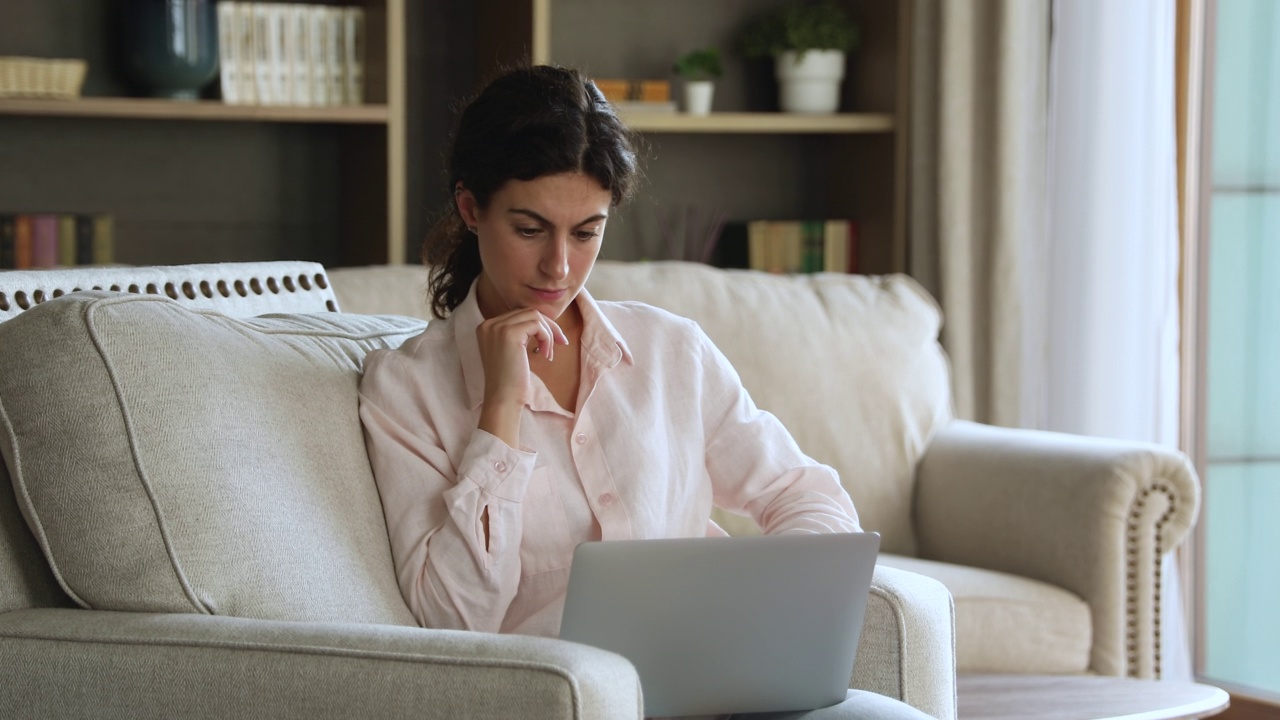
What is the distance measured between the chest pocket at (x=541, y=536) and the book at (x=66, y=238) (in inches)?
72.8

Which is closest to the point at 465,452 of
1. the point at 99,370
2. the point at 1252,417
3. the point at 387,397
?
the point at 387,397

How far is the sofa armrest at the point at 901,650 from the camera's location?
1.54 m

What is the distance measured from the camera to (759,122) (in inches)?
140

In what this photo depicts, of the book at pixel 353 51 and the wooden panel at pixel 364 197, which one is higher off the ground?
the book at pixel 353 51

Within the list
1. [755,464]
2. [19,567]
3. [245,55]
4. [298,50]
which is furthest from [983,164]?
[19,567]

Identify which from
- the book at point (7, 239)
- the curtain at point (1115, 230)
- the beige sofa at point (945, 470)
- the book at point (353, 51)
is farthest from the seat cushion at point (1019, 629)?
the book at point (7, 239)

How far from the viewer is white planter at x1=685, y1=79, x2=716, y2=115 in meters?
3.58

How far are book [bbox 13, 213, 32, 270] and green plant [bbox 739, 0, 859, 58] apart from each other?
5.72ft

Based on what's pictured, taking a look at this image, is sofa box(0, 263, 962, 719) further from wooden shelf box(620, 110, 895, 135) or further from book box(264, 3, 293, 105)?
wooden shelf box(620, 110, 895, 135)

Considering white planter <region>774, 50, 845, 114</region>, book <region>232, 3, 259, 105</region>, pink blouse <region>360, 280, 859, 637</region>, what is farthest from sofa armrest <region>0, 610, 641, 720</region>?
white planter <region>774, 50, 845, 114</region>

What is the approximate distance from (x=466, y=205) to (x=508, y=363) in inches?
8.5

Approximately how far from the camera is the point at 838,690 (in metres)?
1.37

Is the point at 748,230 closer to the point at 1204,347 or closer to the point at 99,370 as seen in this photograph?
the point at 1204,347

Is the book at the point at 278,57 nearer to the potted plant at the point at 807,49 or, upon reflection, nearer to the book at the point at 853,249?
the potted plant at the point at 807,49
